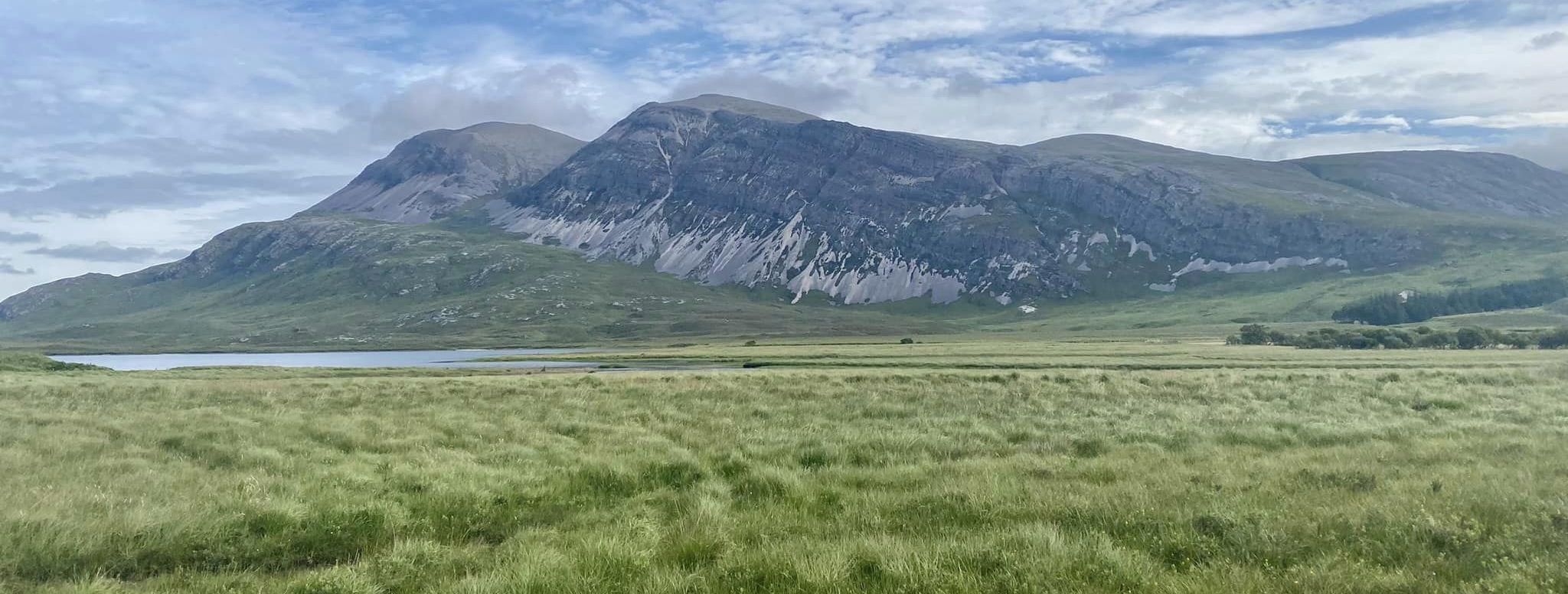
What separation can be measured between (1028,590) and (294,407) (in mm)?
25941

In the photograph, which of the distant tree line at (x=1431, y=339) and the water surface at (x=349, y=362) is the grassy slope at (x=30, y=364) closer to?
the water surface at (x=349, y=362)

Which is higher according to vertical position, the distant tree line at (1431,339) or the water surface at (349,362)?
the water surface at (349,362)

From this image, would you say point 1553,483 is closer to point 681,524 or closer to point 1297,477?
point 1297,477

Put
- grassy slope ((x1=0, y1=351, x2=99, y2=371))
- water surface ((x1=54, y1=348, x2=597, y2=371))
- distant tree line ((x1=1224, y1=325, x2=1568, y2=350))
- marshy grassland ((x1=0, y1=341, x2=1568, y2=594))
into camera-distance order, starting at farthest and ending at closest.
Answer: water surface ((x1=54, y1=348, x2=597, y2=371)) → distant tree line ((x1=1224, y1=325, x2=1568, y2=350)) → grassy slope ((x1=0, y1=351, x2=99, y2=371)) → marshy grassland ((x1=0, y1=341, x2=1568, y2=594))

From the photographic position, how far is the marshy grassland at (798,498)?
25.0ft

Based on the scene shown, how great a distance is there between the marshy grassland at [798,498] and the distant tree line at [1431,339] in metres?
87.3

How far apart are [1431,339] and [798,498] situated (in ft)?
388

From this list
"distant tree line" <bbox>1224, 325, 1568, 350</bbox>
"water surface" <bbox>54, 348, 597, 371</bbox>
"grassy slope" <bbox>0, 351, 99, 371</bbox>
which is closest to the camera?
"grassy slope" <bbox>0, 351, 99, 371</bbox>

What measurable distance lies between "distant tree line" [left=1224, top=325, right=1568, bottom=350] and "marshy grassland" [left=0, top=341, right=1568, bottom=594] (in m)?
87.3

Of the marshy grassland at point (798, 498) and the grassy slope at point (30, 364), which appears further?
the grassy slope at point (30, 364)

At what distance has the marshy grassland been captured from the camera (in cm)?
761

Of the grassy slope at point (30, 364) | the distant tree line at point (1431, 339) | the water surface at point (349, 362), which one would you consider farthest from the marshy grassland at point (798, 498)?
the distant tree line at point (1431, 339)

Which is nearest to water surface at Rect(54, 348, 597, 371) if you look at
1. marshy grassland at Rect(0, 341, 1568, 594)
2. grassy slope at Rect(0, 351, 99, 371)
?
grassy slope at Rect(0, 351, 99, 371)

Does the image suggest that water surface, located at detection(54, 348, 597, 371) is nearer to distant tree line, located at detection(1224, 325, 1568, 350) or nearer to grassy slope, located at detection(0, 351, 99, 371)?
grassy slope, located at detection(0, 351, 99, 371)
